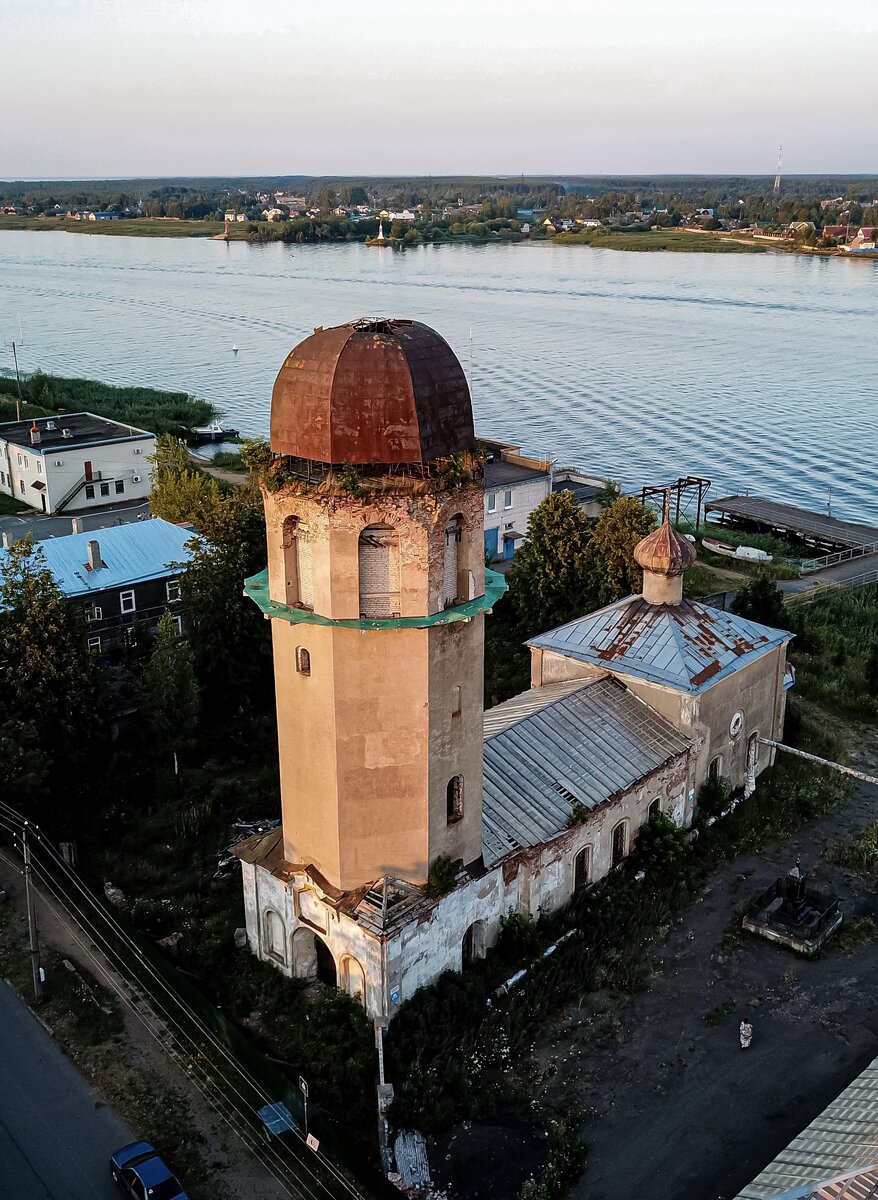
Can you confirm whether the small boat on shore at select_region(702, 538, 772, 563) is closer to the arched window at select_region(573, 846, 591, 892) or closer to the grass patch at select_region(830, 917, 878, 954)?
the grass patch at select_region(830, 917, 878, 954)

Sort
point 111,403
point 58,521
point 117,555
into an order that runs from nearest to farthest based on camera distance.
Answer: point 117,555, point 58,521, point 111,403

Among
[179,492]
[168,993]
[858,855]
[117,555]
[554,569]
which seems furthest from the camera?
[179,492]

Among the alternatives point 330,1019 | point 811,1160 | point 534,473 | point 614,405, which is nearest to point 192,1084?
point 330,1019

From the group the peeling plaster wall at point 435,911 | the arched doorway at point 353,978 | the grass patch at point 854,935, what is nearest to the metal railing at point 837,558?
the grass patch at point 854,935

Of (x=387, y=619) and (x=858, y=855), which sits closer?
(x=387, y=619)

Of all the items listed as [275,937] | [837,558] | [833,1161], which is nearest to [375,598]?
[275,937]

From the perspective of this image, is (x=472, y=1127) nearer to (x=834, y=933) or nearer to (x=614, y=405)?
(x=834, y=933)

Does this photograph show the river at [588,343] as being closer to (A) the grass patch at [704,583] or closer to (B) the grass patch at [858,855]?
(A) the grass patch at [704,583]

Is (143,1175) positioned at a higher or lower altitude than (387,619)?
lower

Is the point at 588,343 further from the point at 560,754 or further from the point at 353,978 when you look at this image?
the point at 353,978
